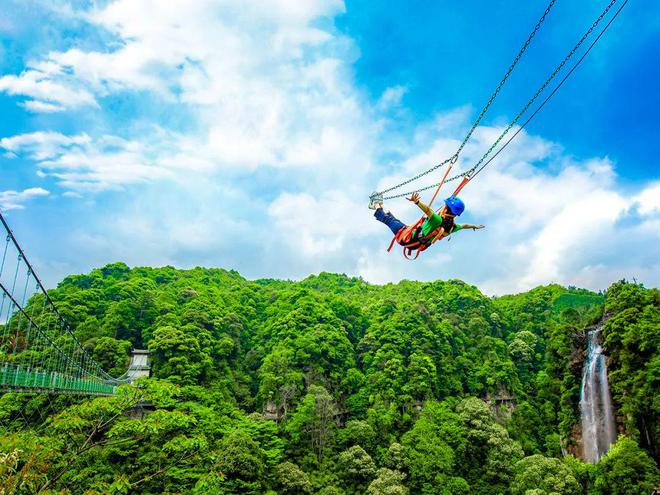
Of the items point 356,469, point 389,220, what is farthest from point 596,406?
point 389,220

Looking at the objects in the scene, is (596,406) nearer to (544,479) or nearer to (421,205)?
(544,479)

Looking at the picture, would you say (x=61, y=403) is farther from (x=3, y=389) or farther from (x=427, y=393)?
(x=427, y=393)

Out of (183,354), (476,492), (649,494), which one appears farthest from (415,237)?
(183,354)

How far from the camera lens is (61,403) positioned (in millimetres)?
19172

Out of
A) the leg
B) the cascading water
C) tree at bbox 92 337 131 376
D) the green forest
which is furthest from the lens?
tree at bbox 92 337 131 376

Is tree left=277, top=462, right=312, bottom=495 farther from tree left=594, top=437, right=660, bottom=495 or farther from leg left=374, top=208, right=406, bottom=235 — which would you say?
leg left=374, top=208, right=406, bottom=235

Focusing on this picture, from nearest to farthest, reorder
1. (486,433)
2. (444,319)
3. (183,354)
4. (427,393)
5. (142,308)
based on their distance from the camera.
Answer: (486,433) < (183,354) < (427,393) < (142,308) < (444,319)

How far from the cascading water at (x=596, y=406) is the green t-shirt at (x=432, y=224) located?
792 inches

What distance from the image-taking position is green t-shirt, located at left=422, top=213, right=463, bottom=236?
5.88m

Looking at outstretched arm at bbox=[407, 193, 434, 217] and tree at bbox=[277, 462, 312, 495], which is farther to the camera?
tree at bbox=[277, 462, 312, 495]

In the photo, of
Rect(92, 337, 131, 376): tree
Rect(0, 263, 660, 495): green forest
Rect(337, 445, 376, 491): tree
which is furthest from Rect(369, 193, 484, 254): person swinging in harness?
Rect(92, 337, 131, 376): tree

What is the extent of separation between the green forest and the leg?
7574 millimetres

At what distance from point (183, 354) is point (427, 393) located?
47.1 ft

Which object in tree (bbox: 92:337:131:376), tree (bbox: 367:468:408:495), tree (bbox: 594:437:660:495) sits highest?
tree (bbox: 92:337:131:376)
